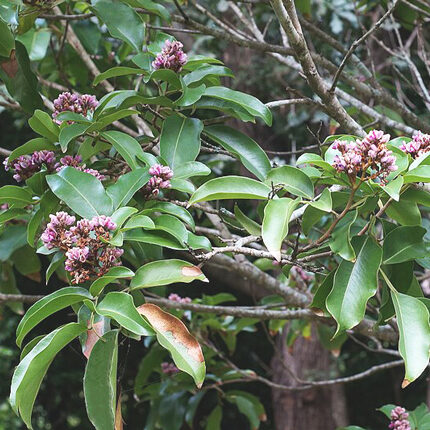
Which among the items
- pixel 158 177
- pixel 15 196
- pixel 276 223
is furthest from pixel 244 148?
pixel 15 196

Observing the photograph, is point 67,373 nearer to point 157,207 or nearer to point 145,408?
point 145,408

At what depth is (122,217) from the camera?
3.03 ft

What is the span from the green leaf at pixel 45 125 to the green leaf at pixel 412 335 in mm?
648

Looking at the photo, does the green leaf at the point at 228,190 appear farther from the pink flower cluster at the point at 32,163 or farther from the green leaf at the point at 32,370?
the pink flower cluster at the point at 32,163

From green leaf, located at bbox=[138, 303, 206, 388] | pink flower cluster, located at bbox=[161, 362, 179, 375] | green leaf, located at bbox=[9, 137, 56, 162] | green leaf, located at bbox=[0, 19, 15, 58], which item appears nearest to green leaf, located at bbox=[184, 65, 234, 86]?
green leaf, located at bbox=[9, 137, 56, 162]

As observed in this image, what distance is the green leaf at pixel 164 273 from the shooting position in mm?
865

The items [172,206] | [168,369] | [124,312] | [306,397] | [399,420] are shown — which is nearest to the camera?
[124,312]

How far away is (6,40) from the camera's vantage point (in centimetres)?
130

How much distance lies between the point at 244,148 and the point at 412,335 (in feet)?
1.50

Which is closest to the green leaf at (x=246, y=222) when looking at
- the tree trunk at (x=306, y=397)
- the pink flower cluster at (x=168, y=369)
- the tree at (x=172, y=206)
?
the tree at (x=172, y=206)

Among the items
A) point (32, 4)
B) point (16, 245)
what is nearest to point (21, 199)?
point (32, 4)

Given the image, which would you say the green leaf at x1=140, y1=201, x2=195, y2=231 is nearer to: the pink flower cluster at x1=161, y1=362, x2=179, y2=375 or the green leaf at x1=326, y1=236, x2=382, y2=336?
the green leaf at x1=326, y1=236, x2=382, y2=336

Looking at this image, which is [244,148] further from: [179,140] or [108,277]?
[108,277]

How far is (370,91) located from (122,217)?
110cm
